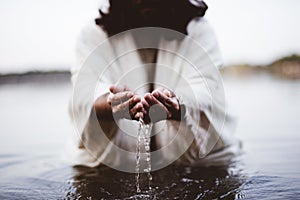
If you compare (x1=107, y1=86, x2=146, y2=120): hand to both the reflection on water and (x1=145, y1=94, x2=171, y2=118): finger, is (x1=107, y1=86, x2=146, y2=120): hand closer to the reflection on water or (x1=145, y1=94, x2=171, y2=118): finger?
(x1=145, y1=94, x2=171, y2=118): finger

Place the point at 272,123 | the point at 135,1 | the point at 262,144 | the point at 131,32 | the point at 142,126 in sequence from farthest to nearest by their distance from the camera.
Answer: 1. the point at 272,123
2. the point at 262,144
3. the point at 131,32
4. the point at 135,1
5. the point at 142,126

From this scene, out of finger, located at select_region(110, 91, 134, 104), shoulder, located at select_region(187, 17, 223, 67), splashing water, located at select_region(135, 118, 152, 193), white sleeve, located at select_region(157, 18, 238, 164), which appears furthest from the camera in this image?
shoulder, located at select_region(187, 17, 223, 67)

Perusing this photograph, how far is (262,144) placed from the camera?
2.85 m

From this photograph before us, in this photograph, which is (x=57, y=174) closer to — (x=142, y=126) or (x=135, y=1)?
(x=142, y=126)

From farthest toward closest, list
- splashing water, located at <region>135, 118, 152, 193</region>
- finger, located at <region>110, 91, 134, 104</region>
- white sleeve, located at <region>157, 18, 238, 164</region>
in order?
white sleeve, located at <region>157, 18, 238, 164</region>
splashing water, located at <region>135, 118, 152, 193</region>
finger, located at <region>110, 91, 134, 104</region>

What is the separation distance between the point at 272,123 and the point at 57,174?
80.9 inches

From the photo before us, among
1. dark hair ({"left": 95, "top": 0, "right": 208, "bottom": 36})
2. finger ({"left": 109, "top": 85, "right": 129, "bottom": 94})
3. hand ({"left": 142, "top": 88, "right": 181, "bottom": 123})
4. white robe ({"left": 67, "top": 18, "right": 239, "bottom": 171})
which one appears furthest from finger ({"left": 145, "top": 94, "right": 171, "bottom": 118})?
dark hair ({"left": 95, "top": 0, "right": 208, "bottom": 36})

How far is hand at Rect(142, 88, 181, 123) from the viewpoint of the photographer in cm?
176

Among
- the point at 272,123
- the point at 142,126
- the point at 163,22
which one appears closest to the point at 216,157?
the point at 142,126

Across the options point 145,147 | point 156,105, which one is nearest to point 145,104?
point 156,105

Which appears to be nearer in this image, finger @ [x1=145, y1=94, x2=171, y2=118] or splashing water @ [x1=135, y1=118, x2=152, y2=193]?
finger @ [x1=145, y1=94, x2=171, y2=118]

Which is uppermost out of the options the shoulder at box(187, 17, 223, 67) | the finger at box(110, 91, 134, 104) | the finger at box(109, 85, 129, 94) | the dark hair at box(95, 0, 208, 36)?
the dark hair at box(95, 0, 208, 36)

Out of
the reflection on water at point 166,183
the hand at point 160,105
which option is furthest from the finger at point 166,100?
the reflection on water at point 166,183

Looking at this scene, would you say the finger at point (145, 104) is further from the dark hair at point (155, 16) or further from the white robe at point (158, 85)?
the dark hair at point (155, 16)
